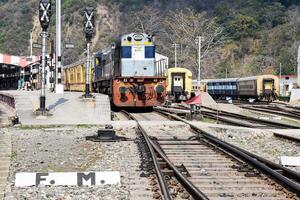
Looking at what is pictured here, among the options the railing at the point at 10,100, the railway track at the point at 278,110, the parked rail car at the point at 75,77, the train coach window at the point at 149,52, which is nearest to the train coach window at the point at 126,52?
the train coach window at the point at 149,52

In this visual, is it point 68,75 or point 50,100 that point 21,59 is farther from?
point 50,100

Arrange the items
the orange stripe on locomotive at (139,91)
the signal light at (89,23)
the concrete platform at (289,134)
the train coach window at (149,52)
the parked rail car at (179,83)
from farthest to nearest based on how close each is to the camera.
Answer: the parked rail car at (179,83) < the train coach window at (149,52) < the orange stripe on locomotive at (139,91) < the signal light at (89,23) < the concrete platform at (289,134)

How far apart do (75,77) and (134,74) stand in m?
20.7

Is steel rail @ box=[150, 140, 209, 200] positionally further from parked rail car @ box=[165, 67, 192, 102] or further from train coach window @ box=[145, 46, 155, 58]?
parked rail car @ box=[165, 67, 192, 102]

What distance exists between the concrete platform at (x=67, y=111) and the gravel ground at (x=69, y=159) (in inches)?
130

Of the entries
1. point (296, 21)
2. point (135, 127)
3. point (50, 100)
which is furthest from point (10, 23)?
point (135, 127)

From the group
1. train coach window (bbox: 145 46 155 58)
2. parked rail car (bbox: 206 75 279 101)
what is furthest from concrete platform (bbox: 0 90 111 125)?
parked rail car (bbox: 206 75 279 101)

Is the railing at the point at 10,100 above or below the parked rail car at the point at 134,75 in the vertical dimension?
below

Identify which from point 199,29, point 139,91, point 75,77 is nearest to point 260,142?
point 139,91

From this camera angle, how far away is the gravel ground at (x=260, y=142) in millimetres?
14312

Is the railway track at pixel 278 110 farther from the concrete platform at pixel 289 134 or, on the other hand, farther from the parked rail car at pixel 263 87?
the parked rail car at pixel 263 87

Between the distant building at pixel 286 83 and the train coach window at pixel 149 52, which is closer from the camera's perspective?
the train coach window at pixel 149 52

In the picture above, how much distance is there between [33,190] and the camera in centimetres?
941

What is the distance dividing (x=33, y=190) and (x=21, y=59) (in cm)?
7117
